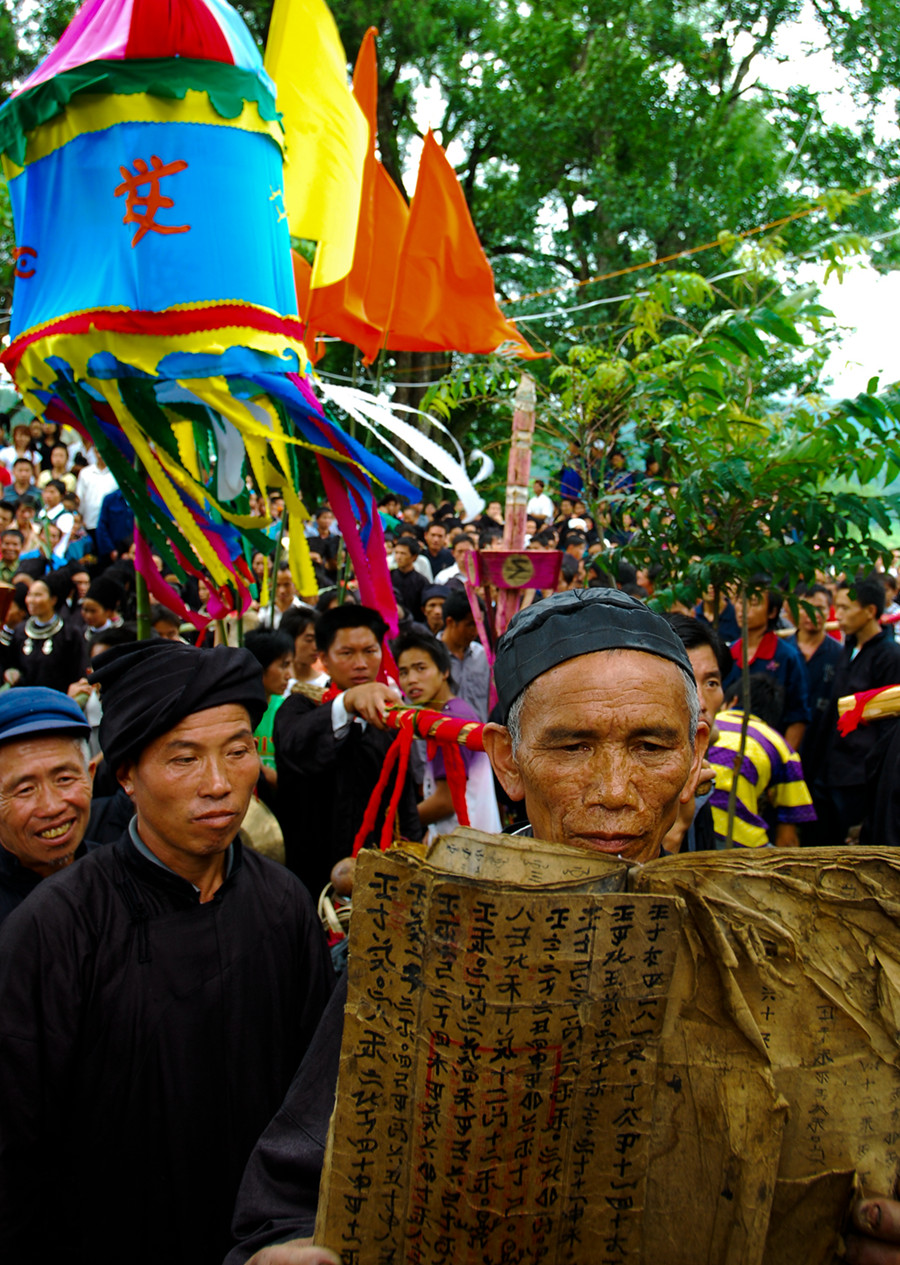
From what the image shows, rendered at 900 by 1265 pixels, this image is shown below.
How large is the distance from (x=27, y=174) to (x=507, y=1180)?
364 cm

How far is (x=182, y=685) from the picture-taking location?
202 cm

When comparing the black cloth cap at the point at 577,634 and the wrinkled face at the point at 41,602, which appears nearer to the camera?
the black cloth cap at the point at 577,634

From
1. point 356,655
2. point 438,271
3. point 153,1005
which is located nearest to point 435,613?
point 438,271

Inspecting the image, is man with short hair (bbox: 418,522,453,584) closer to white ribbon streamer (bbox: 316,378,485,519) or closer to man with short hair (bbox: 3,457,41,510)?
man with short hair (bbox: 3,457,41,510)

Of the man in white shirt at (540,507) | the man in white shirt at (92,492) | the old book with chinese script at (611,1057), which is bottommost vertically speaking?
the old book with chinese script at (611,1057)

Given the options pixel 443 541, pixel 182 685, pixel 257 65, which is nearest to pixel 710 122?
pixel 443 541

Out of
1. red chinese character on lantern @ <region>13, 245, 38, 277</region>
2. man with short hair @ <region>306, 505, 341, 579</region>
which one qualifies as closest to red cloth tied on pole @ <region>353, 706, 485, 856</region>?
red chinese character on lantern @ <region>13, 245, 38, 277</region>

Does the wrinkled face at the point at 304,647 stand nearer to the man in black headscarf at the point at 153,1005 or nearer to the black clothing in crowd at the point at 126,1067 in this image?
the man in black headscarf at the point at 153,1005

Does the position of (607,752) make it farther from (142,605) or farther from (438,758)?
(142,605)

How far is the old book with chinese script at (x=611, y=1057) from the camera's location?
2.83ft

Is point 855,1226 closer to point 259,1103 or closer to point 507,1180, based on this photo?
→ point 507,1180

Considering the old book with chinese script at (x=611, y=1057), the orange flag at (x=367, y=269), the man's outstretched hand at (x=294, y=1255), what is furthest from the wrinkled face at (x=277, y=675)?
the old book with chinese script at (x=611, y=1057)

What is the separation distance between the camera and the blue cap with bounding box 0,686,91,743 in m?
2.41

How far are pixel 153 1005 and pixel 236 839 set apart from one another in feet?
1.33
